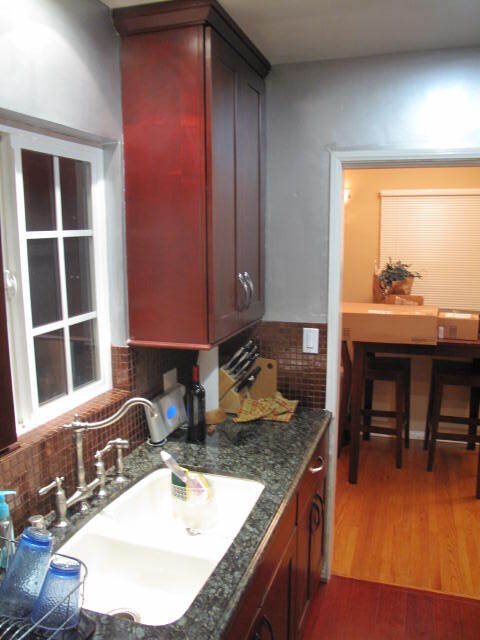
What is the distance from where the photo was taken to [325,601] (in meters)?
2.65

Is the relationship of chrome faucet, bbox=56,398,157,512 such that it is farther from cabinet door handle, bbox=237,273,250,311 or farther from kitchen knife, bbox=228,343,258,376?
kitchen knife, bbox=228,343,258,376

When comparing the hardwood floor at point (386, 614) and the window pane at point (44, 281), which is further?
the hardwood floor at point (386, 614)

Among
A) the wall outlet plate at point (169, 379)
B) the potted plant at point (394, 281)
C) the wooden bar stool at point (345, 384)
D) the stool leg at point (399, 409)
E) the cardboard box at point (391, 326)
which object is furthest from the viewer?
the potted plant at point (394, 281)

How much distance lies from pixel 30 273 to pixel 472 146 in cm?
181

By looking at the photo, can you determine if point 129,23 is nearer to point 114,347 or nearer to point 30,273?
point 30,273

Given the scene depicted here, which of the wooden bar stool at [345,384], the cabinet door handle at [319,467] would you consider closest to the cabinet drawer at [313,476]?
the cabinet door handle at [319,467]

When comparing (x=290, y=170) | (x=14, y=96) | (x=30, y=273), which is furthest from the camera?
(x=290, y=170)

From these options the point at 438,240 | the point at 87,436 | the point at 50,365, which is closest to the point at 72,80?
the point at 50,365

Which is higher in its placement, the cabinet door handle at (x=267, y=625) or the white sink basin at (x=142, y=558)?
the white sink basin at (x=142, y=558)

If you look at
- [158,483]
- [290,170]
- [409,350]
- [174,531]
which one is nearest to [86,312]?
[158,483]

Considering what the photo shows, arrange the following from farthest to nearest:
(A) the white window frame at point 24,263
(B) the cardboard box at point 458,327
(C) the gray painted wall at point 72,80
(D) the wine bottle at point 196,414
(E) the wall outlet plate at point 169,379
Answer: (B) the cardboard box at point 458,327 → (E) the wall outlet plate at point 169,379 → (D) the wine bottle at point 196,414 → (A) the white window frame at point 24,263 → (C) the gray painted wall at point 72,80

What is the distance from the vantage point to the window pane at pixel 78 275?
1872 mm

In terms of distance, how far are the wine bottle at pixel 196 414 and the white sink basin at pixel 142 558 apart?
0.38 metres

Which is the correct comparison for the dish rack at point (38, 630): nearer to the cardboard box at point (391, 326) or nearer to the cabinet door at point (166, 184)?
the cabinet door at point (166, 184)
